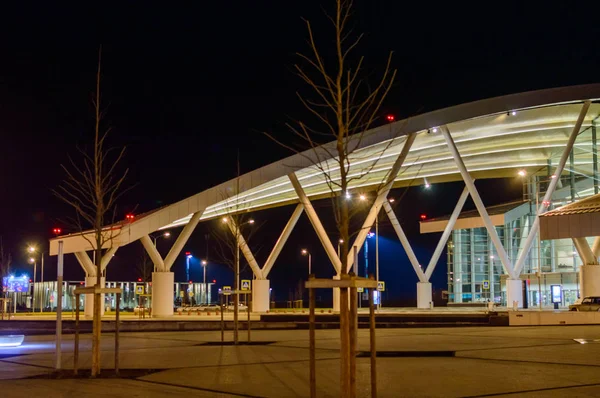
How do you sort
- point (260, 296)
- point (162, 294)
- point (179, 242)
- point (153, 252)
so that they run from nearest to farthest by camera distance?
point (153, 252) → point (162, 294) → point (179, 242) → point (260, 296)

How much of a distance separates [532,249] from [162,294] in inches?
1173

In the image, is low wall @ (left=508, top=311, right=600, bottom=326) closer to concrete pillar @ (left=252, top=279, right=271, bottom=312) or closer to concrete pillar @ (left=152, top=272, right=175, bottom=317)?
concrete pillar @ (left=152, top=272, right=175, bottom=317)

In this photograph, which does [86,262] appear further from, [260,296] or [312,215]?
[312,215]

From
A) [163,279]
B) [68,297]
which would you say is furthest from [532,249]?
[68,297]

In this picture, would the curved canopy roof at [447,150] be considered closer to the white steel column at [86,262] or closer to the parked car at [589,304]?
the white steel column at [86,262]

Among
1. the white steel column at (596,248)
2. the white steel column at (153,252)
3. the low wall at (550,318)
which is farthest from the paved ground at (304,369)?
the white steel column at (153,252)

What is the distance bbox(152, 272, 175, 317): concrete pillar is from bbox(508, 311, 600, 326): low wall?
19.4 m

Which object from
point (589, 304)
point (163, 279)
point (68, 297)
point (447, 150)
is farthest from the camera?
point (68, 297)

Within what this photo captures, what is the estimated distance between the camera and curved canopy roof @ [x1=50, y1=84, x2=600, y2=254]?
37.1 m

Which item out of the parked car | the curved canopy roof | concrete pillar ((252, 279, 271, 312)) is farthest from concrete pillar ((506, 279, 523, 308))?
concrete pillar ((252, 279, 271, 312))

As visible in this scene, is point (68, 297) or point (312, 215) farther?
point (68, 297)

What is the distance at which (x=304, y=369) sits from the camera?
572 inches

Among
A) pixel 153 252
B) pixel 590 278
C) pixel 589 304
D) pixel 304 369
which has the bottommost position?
pixel 304 369

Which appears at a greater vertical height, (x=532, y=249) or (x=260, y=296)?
(x=532, y=249)
